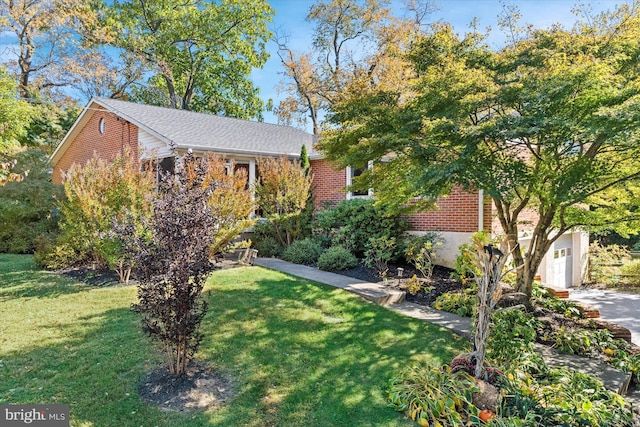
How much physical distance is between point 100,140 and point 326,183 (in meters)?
9.39

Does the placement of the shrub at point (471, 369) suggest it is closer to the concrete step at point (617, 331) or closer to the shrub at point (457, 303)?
the shrub at point (457, 303)

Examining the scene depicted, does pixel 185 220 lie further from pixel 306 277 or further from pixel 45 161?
pixel 45 161

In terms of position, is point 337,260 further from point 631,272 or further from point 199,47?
point 199,47

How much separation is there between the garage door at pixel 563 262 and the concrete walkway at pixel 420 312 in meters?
8.18

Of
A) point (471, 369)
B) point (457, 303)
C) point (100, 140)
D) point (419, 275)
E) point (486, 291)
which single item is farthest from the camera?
point (100, 140)

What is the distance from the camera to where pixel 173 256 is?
12.4 ft

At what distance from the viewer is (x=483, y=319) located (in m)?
4.31

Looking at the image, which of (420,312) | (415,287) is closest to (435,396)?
(420,312)

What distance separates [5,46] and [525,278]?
26.3m

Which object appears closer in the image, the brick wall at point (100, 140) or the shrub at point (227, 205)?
the shrub at point (227, 205)

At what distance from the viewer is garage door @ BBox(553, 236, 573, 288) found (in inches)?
510

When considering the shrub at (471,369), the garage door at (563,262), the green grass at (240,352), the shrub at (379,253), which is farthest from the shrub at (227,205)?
the garage door at (563,262)

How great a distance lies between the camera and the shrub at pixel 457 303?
6.89 metres

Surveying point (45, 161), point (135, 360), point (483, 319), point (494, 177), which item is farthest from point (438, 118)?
point (45, 161)
